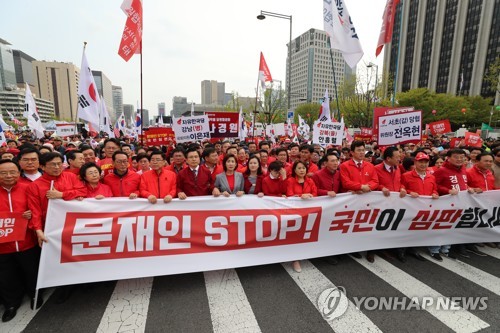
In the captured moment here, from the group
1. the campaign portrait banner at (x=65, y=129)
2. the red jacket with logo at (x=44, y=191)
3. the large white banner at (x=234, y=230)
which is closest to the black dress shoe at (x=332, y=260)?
the large white banner at (x=234, y=230)

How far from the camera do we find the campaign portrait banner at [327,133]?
25.0 feet

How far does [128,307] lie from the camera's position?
3.17 meters

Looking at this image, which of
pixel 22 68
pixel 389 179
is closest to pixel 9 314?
pixel 389 179

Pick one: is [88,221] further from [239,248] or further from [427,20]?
[427,20]

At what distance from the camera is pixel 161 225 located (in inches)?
139

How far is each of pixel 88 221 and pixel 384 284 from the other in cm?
412

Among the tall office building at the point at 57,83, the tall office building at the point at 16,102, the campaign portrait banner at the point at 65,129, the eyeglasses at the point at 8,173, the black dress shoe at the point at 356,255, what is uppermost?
the tall office building at the point at 57,83

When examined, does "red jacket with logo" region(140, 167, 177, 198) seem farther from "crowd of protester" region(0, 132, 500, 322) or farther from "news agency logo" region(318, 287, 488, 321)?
"news agency logo" region(318, 287, 488, 321)

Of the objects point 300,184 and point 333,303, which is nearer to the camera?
point 333,303

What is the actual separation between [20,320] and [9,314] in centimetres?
17

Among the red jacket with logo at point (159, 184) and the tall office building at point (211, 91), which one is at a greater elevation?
the tall office building at point (211, 91)

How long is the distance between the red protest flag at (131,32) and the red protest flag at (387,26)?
7.99 metres

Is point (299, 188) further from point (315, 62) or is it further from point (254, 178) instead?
point (315, 62)

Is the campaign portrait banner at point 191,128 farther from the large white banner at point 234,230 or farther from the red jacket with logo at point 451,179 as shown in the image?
the red jacket with logo at point 451,179
